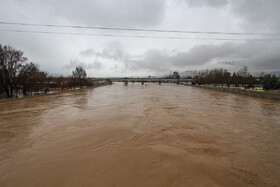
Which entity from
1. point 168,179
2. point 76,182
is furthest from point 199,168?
point 76,182

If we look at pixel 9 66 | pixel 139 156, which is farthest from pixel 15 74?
pixel 139 156

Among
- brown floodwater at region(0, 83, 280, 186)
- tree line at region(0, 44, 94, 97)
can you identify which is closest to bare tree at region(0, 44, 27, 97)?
tree line at region(0, 44, 94, 97)

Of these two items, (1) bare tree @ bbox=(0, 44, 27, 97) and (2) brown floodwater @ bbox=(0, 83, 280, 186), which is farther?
(1) bare tree @ bbox=(0, 44, 27, 97)

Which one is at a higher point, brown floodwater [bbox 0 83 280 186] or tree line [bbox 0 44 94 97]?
tree line [bbox 0 44 94 97]

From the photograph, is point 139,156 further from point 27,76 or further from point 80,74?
point 80,74

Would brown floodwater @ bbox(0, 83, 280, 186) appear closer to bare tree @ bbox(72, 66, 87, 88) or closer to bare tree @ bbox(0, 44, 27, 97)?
bare tree @ bbox(0, 44, 27, 97)

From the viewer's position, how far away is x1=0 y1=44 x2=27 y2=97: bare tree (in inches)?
816

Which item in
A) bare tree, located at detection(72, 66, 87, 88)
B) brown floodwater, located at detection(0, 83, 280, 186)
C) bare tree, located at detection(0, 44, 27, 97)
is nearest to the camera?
brown floodwater, located at detection(0, 83, 280, 186)

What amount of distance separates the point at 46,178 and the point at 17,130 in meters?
6.24

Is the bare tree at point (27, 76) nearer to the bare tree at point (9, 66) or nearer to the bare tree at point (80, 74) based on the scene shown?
the bare tree at point (9, 66)

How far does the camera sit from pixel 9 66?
70.9 feet

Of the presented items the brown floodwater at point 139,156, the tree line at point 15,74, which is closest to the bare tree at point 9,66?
the tree line at point 15,74

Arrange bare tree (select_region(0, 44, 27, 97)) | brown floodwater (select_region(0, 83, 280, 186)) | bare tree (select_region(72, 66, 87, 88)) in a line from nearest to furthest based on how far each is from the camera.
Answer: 1. brown floodwater (select_region(0, 83, 280, 186))
2. bare tree (select_region(0, 44, 27, 97))
3. bare tree (select_region(72, 66, 87, 88))

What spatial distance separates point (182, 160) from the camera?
4102mm
